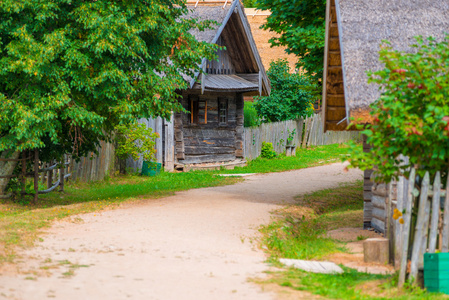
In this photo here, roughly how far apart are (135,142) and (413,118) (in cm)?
1391

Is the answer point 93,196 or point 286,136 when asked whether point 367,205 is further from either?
point 286,136

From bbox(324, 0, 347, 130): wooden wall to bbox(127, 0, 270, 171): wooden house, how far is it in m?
8.25

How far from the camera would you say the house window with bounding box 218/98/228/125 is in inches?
891

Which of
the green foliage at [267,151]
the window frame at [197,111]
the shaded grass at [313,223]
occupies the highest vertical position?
Answer: the window frame at [197,111]

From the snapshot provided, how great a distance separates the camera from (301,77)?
98.9ft

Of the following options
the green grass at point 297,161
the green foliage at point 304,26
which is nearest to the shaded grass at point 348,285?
the green foliage at point 304,26

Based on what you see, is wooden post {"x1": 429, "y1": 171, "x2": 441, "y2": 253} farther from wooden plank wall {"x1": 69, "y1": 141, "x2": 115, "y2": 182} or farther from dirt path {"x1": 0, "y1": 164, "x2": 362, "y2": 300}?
wooden plank wall {"x1": 69, "y1": 141, "x2": 115, "y2": 182}

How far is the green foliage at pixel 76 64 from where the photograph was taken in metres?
10.6

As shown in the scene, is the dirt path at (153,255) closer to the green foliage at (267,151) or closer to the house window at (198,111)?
the house window at (198,111)

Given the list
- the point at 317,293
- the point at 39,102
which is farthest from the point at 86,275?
the point at 39,102

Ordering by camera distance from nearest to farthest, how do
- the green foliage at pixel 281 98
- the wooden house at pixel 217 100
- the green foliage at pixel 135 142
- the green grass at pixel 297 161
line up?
the green foliage at pixel 135 142 → the wooden house at pixel 217 100 → the green grass at pixel 297 161 → the green foliage at pixel 281 98

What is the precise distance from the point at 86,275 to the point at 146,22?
6491 millimetres

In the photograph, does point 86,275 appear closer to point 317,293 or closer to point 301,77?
point 317,293

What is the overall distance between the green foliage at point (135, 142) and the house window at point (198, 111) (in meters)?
2.96
